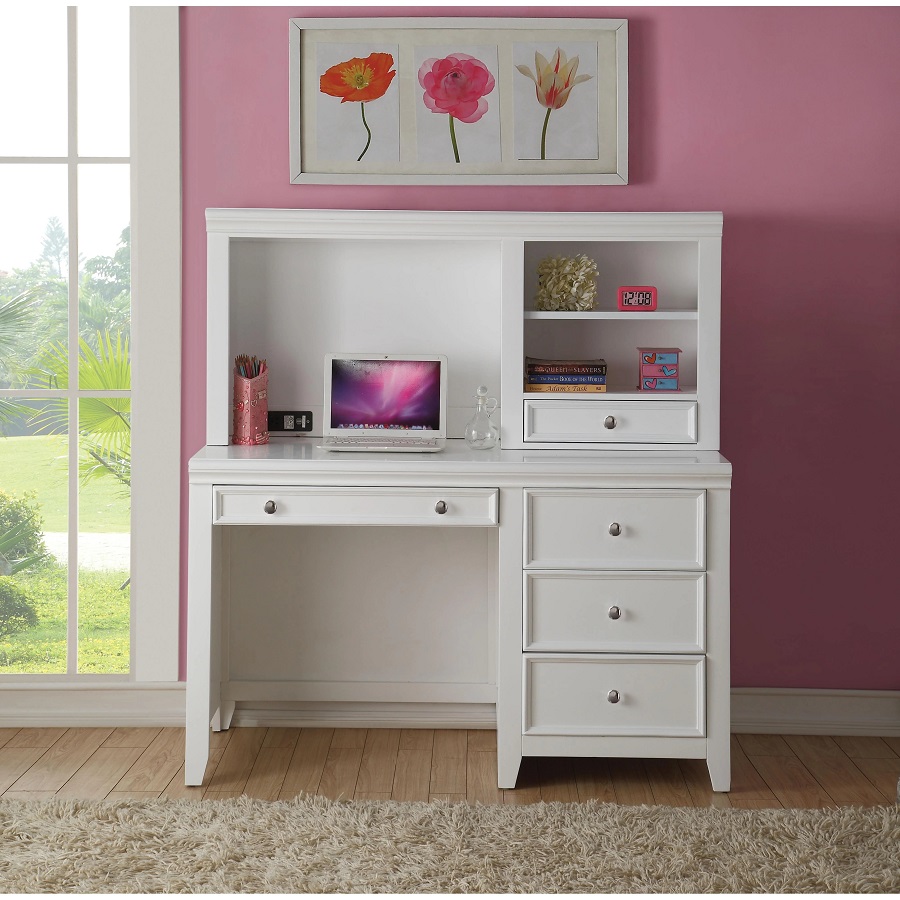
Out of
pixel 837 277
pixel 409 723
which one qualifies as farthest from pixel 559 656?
pixel 837 277

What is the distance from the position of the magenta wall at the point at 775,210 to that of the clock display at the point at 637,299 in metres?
0.32

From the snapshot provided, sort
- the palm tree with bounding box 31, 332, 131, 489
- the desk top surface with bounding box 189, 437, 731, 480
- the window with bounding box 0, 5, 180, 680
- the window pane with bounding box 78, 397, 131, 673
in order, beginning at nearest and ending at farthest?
the desk top surface with bounding box 189, 437, 731, 480, the window with bounding box 0, 5, 180, 680, the palm tree with bounding box 31, 332, 131, 489, the window pane with bounding box 78, 397, 131, 673

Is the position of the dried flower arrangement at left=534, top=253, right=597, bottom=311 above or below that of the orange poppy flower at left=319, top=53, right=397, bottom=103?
below

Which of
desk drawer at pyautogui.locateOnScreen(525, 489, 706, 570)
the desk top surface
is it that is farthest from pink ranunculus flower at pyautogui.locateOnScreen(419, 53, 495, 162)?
desk drawer at pyautogui.locateOnScreen(525, 489, 706, 570)

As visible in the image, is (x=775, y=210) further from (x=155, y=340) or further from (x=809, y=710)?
(x=155, y=340)

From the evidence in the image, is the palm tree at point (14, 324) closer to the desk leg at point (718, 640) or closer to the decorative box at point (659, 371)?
the decorative box at point (659, 371)

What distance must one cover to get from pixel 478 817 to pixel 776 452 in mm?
1410

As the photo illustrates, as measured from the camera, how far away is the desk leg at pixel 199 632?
7.86 feet

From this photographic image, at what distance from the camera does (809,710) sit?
9.46ft

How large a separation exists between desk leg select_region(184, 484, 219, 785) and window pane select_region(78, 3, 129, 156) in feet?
4.05

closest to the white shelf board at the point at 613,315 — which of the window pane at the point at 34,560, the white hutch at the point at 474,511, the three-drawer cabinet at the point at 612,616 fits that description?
the white hutch at the point at 474,511

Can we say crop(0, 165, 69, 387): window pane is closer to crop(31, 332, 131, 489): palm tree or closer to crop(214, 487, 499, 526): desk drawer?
crop(31, 332, 131, 489): palm tree

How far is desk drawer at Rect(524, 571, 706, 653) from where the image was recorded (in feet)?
7.89

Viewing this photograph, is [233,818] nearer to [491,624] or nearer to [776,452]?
[491,624]
